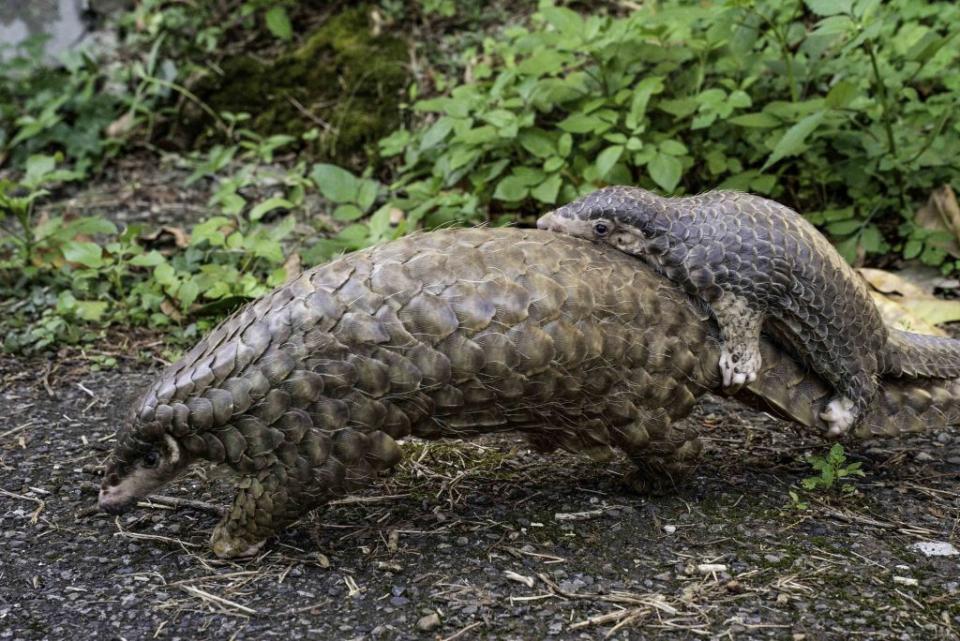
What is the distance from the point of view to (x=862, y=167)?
550 centimetres

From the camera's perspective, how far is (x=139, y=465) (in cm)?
333

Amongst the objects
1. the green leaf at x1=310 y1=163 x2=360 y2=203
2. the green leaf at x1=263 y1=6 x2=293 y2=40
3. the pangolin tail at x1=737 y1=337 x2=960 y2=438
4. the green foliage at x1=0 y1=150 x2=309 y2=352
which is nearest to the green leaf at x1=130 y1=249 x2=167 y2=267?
the green foliage at x1=0 y1=150 x2=309 y2=352

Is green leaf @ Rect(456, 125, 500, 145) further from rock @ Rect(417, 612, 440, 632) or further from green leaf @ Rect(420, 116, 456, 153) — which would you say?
rock @ Rect(417, 612, 440, 632)

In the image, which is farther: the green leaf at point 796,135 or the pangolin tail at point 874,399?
the green leaf at point 796,135

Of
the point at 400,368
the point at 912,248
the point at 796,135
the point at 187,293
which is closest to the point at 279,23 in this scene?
the point at 187,293

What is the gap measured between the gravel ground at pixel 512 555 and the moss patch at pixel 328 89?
10.4ft

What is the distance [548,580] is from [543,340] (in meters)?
Result: 0.71

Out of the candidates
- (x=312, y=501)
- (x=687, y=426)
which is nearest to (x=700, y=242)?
(x=687, y=426)

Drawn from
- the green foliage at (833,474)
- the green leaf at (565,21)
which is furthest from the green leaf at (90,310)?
the green foliage at (833,474)

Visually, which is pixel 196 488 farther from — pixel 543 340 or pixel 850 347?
pixel 850 347

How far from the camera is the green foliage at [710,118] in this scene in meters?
5.22

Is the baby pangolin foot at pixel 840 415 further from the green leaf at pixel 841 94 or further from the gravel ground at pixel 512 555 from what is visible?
the green leaf at pixel 841 94

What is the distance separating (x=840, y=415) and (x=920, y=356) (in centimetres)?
43

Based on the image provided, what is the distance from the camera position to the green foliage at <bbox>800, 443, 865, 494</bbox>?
11.9ft
